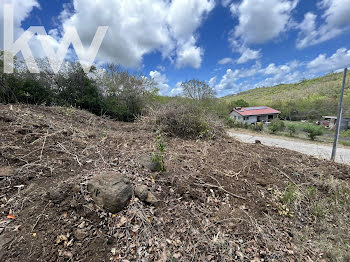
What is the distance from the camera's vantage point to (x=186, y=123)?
4512 millimetres

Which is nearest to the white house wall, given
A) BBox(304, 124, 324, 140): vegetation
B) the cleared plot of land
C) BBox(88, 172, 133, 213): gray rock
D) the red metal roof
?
the red metal roof

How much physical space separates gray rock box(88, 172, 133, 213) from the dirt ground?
0.21ft

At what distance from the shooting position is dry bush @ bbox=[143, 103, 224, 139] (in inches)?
177

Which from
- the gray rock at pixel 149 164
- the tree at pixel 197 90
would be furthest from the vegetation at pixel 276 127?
the gray rock at pixel 149 164

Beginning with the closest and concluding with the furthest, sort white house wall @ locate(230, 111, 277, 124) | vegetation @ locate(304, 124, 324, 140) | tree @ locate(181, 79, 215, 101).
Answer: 1. vegetation @ locate(304, 124, 324, 140)
2. tree @ locate(181, 79, 215, 101)
3. white house wall @ locate(230, 111, 277, 124)

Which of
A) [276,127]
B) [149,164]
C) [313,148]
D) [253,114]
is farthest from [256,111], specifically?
[149,164]

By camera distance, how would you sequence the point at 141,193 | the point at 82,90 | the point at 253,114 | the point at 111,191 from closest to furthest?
the point at 111,191, the point at 141,193, the point at 82,90, the point at 253,114

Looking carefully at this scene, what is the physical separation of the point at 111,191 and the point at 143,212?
40 cm

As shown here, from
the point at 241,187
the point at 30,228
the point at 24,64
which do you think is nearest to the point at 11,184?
the point at 30,228

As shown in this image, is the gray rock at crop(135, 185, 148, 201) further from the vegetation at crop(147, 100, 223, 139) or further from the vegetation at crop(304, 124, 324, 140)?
the vegetation at crop(304, 124, 324, 140)

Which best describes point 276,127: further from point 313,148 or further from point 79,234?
point 79,234

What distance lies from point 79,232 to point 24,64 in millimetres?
9714

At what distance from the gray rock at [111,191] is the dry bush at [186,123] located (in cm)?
296

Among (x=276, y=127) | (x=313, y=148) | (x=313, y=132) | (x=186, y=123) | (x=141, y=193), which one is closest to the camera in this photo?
(x=141, y=193)
